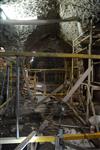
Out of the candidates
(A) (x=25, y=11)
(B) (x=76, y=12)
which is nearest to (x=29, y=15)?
(A) (x=25, y=11)

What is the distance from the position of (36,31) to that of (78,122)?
19.5ft

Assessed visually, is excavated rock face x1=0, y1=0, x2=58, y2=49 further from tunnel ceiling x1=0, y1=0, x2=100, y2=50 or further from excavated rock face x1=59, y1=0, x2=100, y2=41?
excavated rock face x1=59, y1=0, x2=100, y2=41

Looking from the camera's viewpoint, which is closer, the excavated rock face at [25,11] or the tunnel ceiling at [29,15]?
the tunnel ceiling at [29,15]

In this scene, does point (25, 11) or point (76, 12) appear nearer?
point (76, 12)

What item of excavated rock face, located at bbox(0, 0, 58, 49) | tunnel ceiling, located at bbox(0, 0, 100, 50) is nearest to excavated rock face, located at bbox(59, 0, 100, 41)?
tunnel ceiling, located at bbox(0, 0, 100, 50)

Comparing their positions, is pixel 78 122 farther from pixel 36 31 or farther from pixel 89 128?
pixel 36 31

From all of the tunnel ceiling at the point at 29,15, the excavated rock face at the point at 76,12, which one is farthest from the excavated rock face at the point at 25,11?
the excavated rock face at the point at 76,12

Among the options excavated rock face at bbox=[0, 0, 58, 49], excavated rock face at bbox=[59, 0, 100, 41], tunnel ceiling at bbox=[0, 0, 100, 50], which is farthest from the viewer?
excavated rock face at bbox=[0, 0, 58, 49]

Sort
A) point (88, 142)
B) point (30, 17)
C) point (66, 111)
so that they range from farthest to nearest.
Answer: point (30, 17) → point (66, 111) → point (88, 142)

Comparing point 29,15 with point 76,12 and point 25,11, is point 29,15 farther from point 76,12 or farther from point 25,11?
point 76,12

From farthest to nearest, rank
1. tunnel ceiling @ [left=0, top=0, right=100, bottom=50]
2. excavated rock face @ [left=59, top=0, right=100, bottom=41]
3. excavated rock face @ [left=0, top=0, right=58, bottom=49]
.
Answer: excavated rock face @ [left=0, top=0, right=58, bottom=49] → tunnel ceiling @ [left=0, top=0, right=100, bottom=50] → excavated rock face @ [left=59, top=0, right=100, bottom=41]

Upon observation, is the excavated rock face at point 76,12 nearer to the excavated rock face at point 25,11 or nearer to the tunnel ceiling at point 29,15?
the tunnel ceiling at point 29,15

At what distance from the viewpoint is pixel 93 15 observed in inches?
268

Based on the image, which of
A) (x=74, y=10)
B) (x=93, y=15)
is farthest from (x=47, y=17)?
(x=93, y=15)
